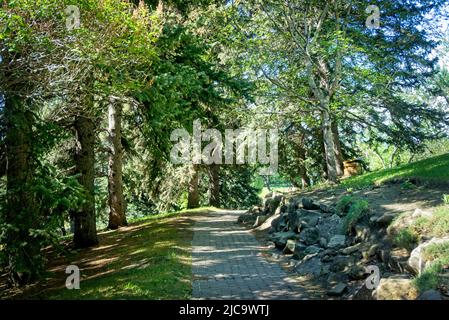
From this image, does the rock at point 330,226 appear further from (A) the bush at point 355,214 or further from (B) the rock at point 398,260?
(B) the rock at point 398,260

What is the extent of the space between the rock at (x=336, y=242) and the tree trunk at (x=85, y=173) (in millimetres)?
8208

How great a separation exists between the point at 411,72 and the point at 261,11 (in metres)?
8.98

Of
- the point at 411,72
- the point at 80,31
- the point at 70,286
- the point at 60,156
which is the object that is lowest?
the point at 70,286

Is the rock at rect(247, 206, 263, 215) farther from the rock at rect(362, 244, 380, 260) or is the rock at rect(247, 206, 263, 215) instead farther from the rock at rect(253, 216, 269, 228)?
the rock at rect(362, 244, 380, 260)

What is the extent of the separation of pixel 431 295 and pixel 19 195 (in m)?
8.13

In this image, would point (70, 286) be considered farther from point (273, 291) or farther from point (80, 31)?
point (80, 31)

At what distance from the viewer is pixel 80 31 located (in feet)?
22.7

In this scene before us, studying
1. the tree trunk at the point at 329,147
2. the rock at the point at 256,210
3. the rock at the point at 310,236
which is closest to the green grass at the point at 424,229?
the rock at the point at 310,236

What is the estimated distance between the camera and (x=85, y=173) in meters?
14.6

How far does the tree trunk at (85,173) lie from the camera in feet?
48.0

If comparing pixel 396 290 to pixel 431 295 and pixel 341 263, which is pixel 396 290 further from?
pixel 341 263

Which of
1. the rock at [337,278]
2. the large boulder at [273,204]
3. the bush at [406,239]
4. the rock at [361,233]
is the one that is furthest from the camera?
the large boulder at [273,204]
